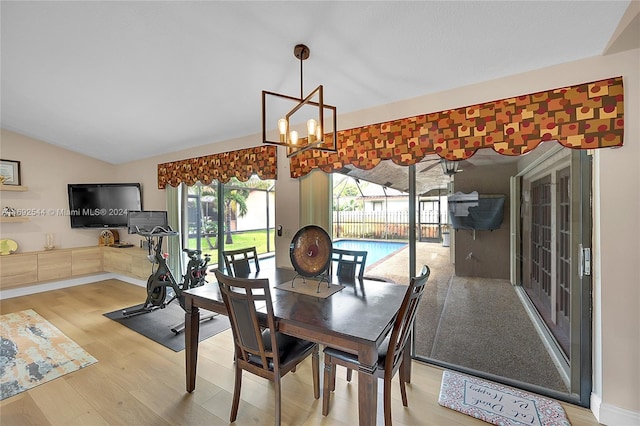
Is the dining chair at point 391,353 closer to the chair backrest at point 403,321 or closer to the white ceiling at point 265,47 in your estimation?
the chair backrest at point 403,321

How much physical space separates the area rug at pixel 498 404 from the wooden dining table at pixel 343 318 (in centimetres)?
37

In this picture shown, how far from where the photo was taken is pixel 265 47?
6.82 ft

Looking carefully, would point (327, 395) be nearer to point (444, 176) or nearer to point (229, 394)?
point (229, 394)

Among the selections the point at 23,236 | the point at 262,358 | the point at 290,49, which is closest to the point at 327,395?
the point at 262,358

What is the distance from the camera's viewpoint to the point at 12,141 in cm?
453

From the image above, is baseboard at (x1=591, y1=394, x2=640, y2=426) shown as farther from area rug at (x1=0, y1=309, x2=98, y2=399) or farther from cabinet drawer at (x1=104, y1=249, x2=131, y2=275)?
cabinet drawer at (x1=104, y1=249, x2=131, y2=275)

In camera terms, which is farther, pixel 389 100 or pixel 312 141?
pixel 389 100

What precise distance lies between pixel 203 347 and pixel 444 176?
115 inches

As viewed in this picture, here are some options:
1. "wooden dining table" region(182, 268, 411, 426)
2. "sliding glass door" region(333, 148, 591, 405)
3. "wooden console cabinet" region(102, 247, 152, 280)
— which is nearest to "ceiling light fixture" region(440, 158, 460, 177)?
"sliding glass door" region(333, 148, 591, 405)

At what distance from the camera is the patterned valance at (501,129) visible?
5.87 ft

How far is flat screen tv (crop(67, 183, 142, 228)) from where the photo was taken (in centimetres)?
506

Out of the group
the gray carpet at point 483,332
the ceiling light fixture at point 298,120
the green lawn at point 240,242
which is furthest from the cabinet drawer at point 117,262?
the gray carpet at point 483,332

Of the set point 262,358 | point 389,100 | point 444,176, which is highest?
point 389,100

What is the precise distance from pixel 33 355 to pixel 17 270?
8.44 feet
